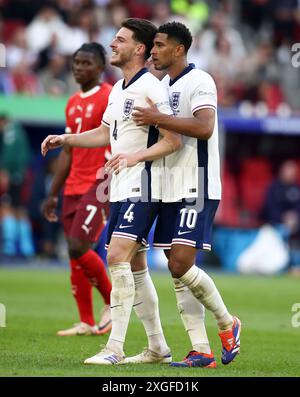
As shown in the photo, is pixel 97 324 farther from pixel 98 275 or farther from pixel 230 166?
pixel 230 166

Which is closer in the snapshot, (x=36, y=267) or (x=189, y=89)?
(x=189, y=89)

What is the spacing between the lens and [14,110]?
20.2 metres

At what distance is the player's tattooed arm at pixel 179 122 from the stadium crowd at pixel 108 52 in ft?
41.5

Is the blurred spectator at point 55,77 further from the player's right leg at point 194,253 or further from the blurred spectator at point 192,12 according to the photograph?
the player's right leg at point 194,253

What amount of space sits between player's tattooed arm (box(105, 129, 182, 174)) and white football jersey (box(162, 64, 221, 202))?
0.68 ft

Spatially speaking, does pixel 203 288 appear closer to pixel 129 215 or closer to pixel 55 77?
pixel 129 215

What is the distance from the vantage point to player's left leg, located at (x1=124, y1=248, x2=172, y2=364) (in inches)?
323

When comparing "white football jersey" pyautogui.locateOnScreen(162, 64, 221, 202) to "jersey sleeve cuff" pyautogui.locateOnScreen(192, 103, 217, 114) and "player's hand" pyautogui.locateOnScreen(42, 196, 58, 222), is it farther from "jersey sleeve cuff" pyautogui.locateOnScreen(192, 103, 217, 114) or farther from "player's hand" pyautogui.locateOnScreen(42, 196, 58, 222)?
"player's hand" pyautogui.locateOnScreen(42, 196, 58, 222)

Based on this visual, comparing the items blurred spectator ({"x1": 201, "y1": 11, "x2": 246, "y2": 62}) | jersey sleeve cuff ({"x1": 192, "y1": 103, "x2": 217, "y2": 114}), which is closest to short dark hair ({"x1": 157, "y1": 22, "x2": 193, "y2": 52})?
jersey sleeve cuff ({"x1": 192, "y1": 103, "x2": 217, "y2": 114})

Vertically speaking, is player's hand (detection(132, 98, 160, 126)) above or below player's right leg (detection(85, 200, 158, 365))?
above

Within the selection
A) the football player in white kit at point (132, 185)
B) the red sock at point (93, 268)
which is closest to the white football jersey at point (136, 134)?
the football player in white kit at point (132, 185)

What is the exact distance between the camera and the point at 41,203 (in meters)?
21.2

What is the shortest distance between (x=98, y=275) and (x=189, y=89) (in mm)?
3033
